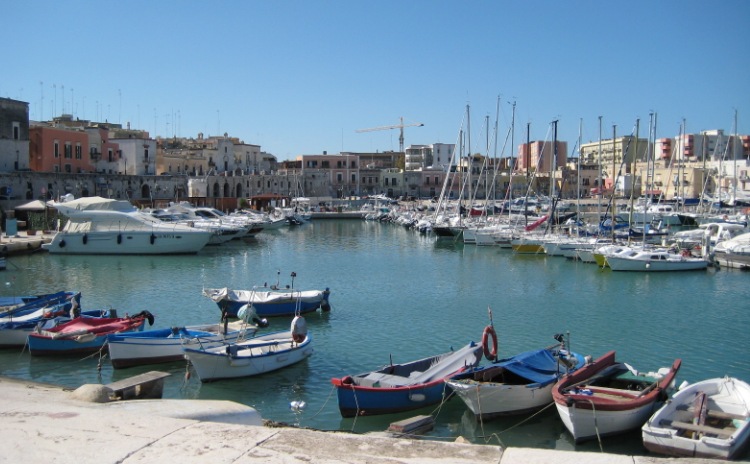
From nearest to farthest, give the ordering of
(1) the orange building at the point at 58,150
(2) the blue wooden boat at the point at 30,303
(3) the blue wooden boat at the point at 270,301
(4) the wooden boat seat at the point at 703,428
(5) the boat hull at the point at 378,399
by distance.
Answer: (4) the wooden boat seat at the point at 703,428, (5) the boat hull at the point at 378,399, (2) the blue wooden boat at the point at 30,303, (3) the blue wooden boat at the point at 270,301, (1) the orange building at the point at 58,150

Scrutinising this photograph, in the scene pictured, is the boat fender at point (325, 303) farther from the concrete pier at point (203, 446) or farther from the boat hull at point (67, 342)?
the concrete pier at point (203, 446)

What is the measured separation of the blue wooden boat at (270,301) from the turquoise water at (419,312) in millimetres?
527

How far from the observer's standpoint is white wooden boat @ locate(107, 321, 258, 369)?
18.6m

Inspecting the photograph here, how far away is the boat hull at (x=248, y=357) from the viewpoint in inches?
690

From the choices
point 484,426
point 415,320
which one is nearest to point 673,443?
point 484,426

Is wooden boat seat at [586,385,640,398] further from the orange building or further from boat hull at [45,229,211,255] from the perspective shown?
the orange building

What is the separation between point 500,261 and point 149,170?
180 ft

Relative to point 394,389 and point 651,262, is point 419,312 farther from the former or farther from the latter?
point 651,262

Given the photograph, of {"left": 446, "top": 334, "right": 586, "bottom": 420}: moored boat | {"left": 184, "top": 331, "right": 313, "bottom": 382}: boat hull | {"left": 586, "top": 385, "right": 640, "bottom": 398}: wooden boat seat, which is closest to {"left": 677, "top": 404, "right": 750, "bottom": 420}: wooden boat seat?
{"left": 586, "top": 385, "right": 640, "bottom": 398}: wooden boat seat

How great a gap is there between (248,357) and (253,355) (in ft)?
0.96

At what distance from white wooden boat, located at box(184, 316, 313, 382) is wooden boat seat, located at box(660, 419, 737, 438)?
9.54 meters

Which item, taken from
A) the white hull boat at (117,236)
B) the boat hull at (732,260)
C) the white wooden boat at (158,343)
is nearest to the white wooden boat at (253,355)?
the white wooden boat at (158,343)

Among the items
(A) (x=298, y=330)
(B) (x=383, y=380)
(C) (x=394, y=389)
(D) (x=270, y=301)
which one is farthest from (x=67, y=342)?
(C) (x=394, y=389)

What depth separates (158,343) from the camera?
18938mm
